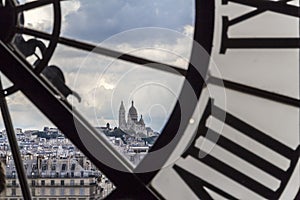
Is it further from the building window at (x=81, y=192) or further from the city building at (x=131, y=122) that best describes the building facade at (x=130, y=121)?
the building window at (x=81, y=192)

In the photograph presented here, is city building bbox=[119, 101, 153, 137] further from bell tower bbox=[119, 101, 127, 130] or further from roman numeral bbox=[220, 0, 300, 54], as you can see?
roman numeral bbox=[220, 0, 300, 54]

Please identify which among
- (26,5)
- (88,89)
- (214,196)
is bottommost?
(214,196)

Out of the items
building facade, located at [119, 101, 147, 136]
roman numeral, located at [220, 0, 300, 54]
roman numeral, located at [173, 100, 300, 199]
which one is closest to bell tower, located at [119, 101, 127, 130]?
building facade, located at [119, 101, 147, 136]

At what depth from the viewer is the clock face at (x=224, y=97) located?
93 cm

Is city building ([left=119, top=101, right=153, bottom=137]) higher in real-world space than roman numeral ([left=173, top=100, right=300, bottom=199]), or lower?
higher

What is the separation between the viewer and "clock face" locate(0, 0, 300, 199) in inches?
36.5

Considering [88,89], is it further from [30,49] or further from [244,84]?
[244,84]

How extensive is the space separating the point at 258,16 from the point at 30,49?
1.78ft

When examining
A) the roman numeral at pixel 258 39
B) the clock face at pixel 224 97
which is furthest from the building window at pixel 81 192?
the roman numeral at pixel 258 39

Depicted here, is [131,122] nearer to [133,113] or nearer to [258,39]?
[133,113]

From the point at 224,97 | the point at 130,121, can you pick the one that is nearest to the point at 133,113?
the point at 130,121

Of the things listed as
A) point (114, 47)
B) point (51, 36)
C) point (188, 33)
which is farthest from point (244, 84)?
point (51, 36)

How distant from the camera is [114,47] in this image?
3.21ft

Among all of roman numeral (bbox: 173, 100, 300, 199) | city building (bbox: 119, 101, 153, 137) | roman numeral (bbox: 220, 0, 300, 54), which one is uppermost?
roman numeral (bbox: 220, 0, 300, 54)
